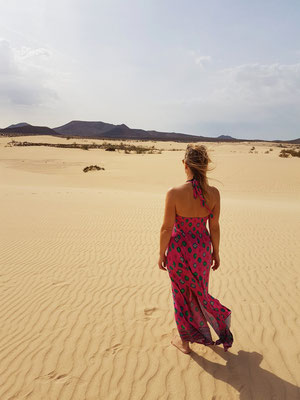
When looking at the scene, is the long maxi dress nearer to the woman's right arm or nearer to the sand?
the woman's right arm

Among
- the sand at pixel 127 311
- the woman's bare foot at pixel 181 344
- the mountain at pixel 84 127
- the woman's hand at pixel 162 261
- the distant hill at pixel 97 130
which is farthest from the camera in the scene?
the mountain at pixel 84 127

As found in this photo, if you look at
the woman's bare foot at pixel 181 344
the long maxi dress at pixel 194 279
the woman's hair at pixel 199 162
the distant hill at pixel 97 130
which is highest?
the woman's hair at pixel 199 162

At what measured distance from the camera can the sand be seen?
9.70ft

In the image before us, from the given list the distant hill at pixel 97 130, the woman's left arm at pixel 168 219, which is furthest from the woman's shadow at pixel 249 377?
the distant hill at pixel 97 130

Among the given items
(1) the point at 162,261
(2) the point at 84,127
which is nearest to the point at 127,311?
(1) the point at 162,261

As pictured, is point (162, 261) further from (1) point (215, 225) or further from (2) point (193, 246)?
(1) point (215, 225)

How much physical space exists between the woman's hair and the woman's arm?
279 millimetres

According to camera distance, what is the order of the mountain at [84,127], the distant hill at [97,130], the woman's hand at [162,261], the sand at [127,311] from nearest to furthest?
the sand at [127,311] < the woman's hand at [162,261] < the distant hill at [97,130] < the mountain at [84,127]

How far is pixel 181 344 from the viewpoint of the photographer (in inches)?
135

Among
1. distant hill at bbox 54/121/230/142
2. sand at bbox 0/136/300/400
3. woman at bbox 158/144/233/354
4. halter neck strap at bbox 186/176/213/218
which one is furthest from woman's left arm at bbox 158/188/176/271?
distant hill at bbox 54/121/230/142

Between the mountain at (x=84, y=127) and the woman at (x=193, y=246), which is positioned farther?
the mountain at (x=84, y=127)

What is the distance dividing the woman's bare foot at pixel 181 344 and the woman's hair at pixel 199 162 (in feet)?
5.29

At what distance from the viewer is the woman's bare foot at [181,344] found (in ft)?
10.9

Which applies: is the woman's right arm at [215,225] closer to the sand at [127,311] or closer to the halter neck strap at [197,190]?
the halter neck strap at [197,190]
